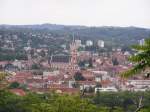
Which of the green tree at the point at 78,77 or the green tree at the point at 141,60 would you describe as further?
the green tree at the point at 78,77

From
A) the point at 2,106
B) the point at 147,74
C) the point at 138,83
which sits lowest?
the point at 138,83

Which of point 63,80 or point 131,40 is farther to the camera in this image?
point 131,40

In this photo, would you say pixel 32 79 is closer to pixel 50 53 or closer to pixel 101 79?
pixel 101 79

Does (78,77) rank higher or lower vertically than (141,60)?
lower

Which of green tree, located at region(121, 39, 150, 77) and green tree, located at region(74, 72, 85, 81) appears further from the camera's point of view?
green tree, located at region(74, 72, 85, 81)

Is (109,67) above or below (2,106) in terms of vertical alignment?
below

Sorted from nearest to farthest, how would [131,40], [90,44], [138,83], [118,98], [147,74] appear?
[147,74] < [118,98] < [138,83] < [90,44] < [131,40]

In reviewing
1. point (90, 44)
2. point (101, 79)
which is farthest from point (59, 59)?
point (90, 44)

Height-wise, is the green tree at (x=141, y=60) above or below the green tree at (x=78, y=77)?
above

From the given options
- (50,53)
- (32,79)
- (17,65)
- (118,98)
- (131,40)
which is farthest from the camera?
(131,40)

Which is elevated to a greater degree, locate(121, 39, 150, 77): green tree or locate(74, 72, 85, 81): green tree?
locate(121, 39, 150, 77): green tree

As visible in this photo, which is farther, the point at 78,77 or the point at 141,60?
the point at 78,77
